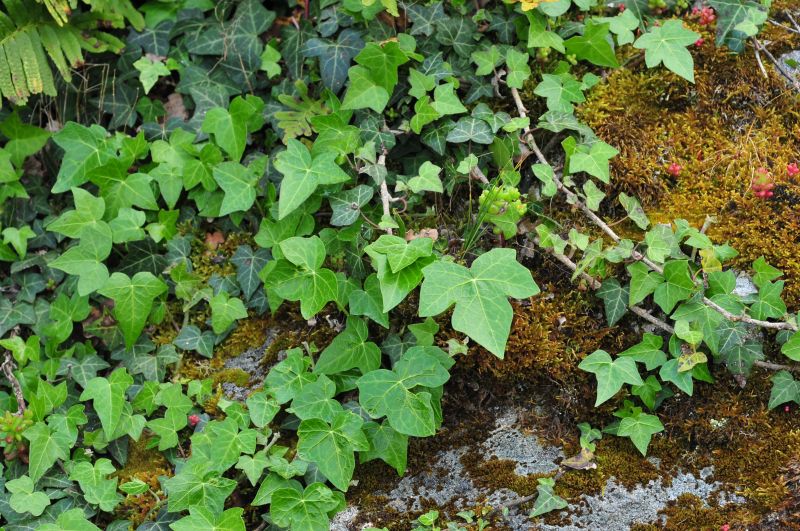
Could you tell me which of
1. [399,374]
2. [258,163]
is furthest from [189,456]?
[258,163]

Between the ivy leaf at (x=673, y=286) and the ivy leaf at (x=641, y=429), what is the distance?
1.39 ft

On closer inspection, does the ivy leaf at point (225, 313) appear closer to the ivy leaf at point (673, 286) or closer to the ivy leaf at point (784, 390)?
the ivy leaf at point (673, 286)

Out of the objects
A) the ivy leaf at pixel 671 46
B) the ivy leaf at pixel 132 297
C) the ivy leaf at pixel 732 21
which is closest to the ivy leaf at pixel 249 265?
the ivy leaf at pixel 132 297

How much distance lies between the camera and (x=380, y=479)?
2.73 metres

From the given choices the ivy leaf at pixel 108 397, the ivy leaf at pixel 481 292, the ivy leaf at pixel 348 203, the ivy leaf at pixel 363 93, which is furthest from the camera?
the ivy leaf at pixel 363 93

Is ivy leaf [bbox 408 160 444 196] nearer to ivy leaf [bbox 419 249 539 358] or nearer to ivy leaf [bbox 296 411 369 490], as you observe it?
ivy leaf [bbox 419 249 539 358]

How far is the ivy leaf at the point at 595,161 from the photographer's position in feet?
9.57

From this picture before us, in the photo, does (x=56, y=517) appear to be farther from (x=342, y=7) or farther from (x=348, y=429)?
(x=342, y=7)

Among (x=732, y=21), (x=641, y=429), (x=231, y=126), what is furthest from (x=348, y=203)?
(x=732, y=21)

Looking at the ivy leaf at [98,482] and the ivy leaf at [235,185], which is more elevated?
the ivy leaf at [235,185]

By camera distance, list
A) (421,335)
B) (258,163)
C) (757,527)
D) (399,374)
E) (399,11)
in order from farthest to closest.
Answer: (399,11)
(258,163)
(421,335)
(399,374)
(757,527)

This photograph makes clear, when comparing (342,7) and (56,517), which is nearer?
(56,517)

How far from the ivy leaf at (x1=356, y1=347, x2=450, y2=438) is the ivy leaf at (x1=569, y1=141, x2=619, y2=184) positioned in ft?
3.44

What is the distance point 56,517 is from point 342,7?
266 centimetres
